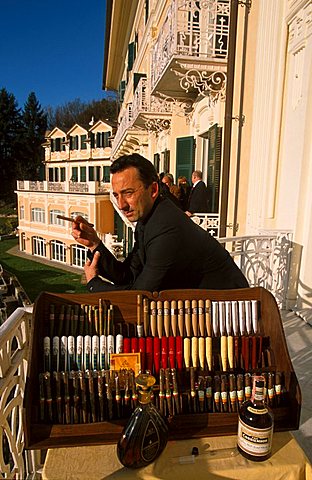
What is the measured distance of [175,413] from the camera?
1.41m

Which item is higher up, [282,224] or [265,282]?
[282,224]

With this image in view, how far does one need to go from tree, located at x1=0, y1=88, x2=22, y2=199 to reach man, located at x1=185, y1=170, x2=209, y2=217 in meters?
49.3

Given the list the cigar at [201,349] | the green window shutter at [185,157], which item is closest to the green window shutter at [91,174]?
the green window shutter at [185,157]

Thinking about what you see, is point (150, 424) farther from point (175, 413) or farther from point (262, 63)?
point (262, 63)

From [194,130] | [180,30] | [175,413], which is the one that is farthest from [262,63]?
[175,413]

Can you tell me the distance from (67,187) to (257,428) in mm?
28525

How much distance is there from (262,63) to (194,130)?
153 inches

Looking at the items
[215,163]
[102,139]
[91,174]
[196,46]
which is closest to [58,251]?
[91,174]

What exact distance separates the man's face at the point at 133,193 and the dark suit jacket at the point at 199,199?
4.79m

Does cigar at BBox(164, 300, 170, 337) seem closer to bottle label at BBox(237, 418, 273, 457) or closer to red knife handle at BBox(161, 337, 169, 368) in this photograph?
red knife handle at BBox(161, 337, 169, 368)

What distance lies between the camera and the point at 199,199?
668 centimetres

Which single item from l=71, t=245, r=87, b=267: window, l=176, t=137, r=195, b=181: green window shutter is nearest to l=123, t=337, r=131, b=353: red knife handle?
l=176, t=137, r=195, b=181: green window shutter

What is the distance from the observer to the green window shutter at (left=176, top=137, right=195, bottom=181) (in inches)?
355

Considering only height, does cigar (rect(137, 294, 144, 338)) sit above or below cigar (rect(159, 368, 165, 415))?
above
